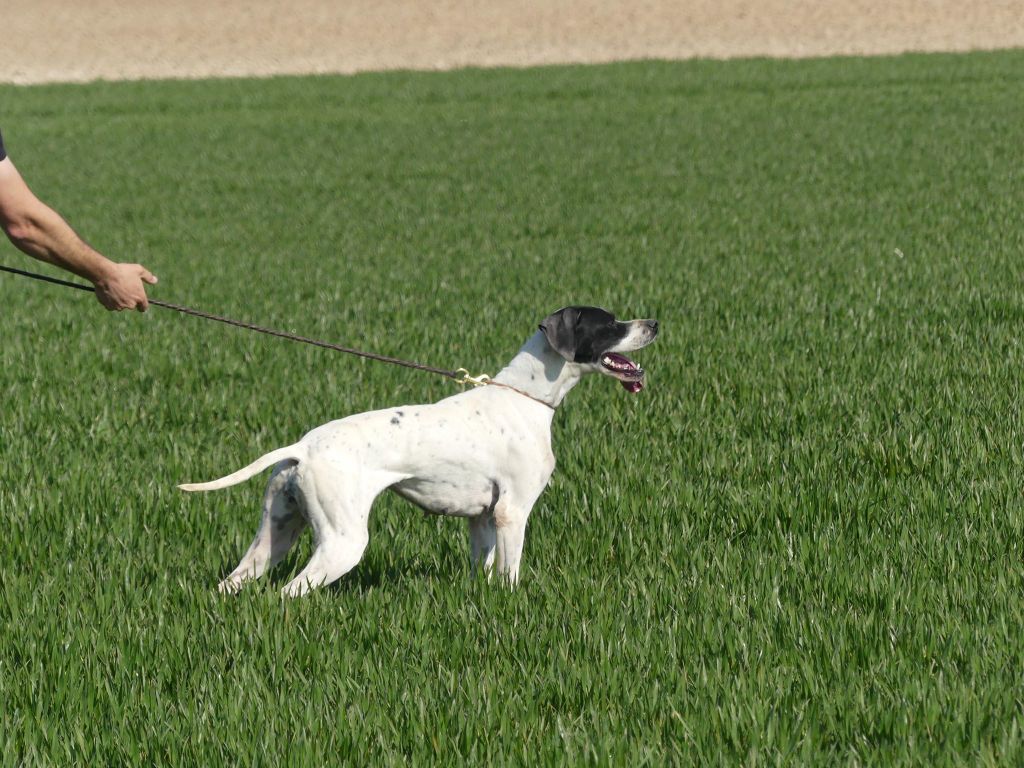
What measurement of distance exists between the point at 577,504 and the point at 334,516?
1854mm

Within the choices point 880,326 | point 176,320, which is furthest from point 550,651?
point 176,320

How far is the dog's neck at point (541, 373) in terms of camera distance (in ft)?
17.4

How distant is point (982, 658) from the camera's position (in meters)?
4.31

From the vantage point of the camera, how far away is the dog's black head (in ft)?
17.1

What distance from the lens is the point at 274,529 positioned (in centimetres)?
498

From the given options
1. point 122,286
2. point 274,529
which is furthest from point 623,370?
point 122,286

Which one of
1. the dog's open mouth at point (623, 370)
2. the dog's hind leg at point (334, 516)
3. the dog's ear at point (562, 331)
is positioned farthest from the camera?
the dog's open mouth at point (623, 370)

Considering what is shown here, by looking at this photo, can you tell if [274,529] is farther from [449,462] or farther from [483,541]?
[483,541]

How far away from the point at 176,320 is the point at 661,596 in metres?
8.45

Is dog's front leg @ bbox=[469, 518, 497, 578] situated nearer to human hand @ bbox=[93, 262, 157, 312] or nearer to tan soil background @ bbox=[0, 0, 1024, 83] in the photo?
human hand @ bbox=[93, 262, 157, 312]

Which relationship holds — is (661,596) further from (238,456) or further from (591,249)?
(591,249)

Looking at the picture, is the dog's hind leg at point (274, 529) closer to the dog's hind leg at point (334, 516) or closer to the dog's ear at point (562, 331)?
the dog's hind leg at point (334, 516)

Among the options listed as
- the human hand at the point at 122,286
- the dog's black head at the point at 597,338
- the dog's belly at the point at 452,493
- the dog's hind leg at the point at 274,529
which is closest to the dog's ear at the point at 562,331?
the dog's black head at the point at 597,338

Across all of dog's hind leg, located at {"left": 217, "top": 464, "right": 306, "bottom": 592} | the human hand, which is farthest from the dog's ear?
the human hand
